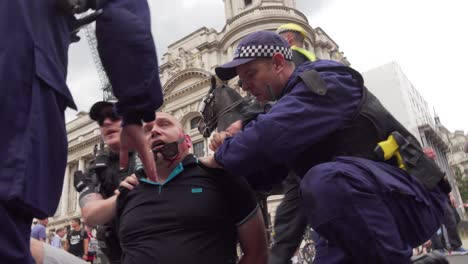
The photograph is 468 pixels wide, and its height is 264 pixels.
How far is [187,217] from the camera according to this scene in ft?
6.75

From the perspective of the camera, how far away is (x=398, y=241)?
1571 millimetres

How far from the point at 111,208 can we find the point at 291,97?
1509 millimetres

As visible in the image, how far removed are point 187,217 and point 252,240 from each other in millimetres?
435

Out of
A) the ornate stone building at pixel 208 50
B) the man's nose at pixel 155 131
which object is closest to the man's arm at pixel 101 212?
the man's nose at pixel 155 131

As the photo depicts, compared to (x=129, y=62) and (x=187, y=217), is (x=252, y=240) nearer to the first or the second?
(x=187, y=217)

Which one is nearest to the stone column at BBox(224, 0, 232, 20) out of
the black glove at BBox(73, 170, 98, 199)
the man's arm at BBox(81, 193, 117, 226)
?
the black glove at BBox(73, 170, 98, 199)

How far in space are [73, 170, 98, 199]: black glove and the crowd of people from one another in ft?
0.05

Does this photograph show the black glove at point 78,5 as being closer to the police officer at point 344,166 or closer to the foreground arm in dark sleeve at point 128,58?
the foreground arm in dark sleeve at point 128,58

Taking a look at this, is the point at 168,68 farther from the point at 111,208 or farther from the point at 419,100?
the point at 111,208

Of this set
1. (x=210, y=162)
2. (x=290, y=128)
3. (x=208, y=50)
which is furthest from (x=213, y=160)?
(x=208, y=50)

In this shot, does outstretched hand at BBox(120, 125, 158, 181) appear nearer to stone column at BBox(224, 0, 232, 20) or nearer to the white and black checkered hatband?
the white and black checkered hatband

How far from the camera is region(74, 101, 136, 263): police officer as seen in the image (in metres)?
2.97

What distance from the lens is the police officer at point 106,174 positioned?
9.74 feet

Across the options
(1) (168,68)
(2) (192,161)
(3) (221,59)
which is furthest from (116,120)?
(1) (168,68)
